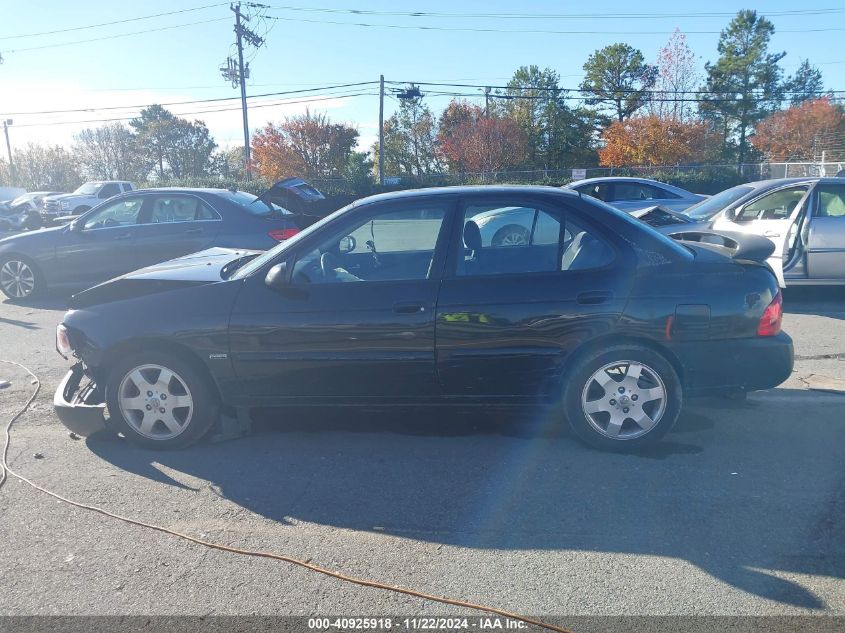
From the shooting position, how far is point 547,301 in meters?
4.53

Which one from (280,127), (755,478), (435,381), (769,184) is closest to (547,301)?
(435,381)

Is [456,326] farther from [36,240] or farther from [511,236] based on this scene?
[36,240]

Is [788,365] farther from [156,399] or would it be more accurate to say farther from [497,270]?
[156,399]

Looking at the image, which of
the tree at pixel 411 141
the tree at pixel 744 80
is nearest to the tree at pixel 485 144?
the tree at pixel 411 141

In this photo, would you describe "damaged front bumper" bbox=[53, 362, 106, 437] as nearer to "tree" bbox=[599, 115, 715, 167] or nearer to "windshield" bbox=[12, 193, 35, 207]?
"windshield" bbox=[12, 193, 35, 207]

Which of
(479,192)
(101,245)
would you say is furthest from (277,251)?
(101,245)

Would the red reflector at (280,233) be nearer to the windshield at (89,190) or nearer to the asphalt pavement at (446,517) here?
the asphalt pavement at (446,517)

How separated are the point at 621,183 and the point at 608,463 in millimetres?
11288

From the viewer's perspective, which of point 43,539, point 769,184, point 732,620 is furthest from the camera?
point 769,184

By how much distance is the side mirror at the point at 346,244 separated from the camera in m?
4.82

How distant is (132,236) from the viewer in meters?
10.3

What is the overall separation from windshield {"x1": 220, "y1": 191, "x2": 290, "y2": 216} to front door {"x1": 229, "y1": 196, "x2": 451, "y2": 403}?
18.0 feet

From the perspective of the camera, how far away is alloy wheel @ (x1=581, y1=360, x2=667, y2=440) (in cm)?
457

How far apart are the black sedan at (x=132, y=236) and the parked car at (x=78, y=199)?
21701 mm
